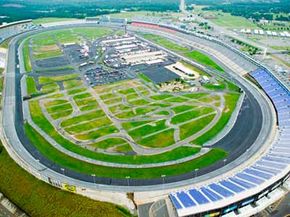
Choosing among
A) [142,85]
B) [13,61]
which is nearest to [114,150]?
[142,85]

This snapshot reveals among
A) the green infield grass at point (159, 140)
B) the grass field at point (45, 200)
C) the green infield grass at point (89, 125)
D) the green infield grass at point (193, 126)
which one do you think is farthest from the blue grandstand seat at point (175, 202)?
the green infield grass at point (89, 125)

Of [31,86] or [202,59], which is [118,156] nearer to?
[31,86]

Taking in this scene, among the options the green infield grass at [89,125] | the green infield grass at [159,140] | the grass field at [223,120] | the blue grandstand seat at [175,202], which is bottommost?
the green infield grass at [89,125]

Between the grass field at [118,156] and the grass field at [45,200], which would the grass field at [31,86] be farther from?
the grass field at [45,200]

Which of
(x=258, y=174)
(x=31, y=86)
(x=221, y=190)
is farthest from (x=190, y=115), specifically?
(x=31, y=86)

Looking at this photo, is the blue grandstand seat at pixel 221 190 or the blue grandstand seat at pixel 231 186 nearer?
the blue grandstand seat at pixel 221 190

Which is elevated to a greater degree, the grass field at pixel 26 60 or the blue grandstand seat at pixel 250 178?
the blue grandstand seat at pixel 250 178
